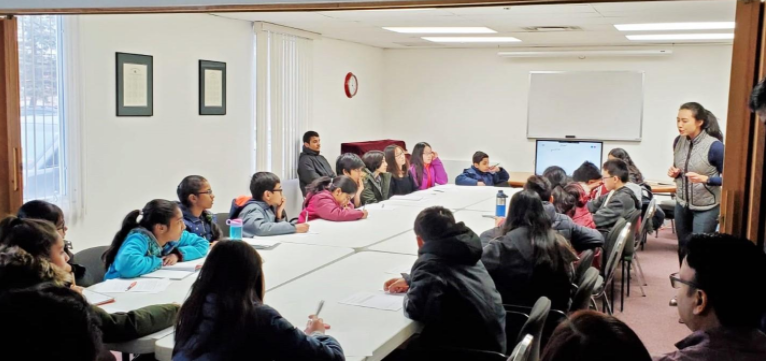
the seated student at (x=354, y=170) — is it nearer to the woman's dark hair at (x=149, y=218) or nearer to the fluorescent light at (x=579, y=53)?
the woman's dark hair at (x=149, y=218)

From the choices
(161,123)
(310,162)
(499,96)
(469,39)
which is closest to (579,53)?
(499,96)

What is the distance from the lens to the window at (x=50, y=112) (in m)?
5.02

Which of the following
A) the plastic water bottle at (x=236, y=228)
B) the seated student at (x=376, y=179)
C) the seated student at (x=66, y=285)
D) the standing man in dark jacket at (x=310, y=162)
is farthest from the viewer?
the standing man in dark jacket at (x=310, y=162)

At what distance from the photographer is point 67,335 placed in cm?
133

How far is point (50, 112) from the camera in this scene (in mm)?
5223

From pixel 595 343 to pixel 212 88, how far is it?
5.98 meters

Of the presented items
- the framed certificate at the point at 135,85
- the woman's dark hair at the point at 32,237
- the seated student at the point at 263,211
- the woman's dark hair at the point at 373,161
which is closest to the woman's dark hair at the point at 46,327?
the woman's dark hair at the point at 32,237

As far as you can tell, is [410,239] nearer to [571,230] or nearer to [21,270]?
[571,230]

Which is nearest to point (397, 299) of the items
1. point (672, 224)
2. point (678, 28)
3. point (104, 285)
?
point (104, 285)

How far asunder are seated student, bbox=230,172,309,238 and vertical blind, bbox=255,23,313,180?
297 centimetres

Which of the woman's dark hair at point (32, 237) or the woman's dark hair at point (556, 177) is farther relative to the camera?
the woman's dark hair at point (556, 177)

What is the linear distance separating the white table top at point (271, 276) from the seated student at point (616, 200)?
2.20m

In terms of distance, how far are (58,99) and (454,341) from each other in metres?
3.71

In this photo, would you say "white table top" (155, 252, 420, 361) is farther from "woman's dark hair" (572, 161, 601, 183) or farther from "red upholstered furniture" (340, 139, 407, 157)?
"red upholstered furniture" (340, 139, 407, 157)
